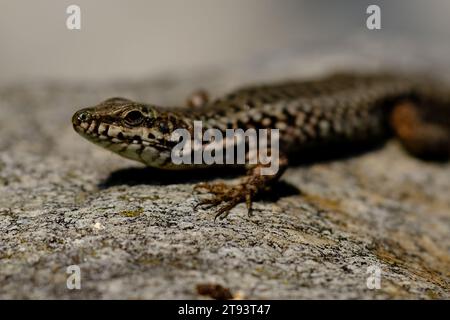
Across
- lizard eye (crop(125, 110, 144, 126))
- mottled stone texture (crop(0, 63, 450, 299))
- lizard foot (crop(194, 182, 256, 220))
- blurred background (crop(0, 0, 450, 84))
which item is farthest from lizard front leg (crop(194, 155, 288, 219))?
blurred background (crop(0, 0, 450, 84))

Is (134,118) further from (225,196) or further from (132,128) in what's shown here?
(225,196)

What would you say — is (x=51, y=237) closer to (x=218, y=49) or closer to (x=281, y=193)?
(x=281, y=193)

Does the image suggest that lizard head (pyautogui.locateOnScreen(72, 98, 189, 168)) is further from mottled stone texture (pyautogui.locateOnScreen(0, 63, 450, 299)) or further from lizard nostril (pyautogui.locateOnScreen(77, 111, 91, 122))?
mottled stone texture (pyautogui.locateOnScreen(0, 63, 450, 299))

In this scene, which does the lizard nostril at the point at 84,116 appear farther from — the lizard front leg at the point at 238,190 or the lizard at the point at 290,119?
the lizard front leg at the point at 238,190

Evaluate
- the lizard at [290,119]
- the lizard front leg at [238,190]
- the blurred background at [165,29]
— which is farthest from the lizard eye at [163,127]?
the blurred background at [165,29]

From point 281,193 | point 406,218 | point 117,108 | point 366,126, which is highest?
point 117,108

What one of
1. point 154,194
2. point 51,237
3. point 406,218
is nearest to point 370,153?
point 406,218
